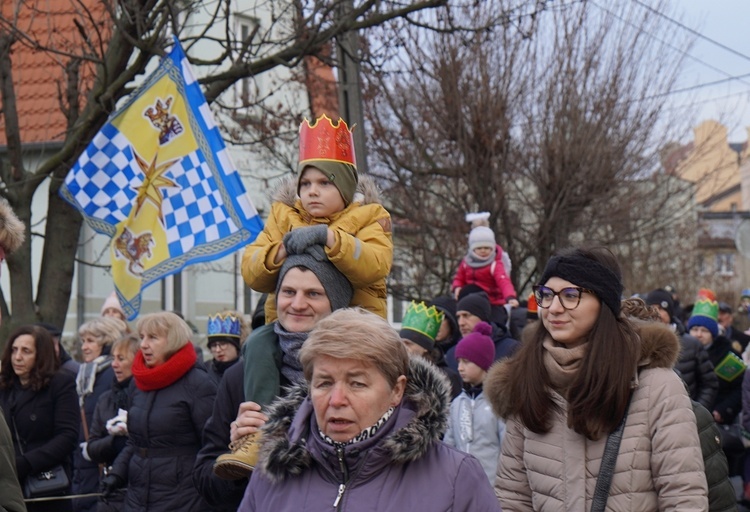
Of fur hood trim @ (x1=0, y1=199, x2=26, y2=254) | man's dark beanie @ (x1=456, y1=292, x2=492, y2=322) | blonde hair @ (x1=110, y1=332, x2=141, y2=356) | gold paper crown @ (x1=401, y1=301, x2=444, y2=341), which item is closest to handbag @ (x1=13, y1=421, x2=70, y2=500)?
blonde hair @ (x1=110, y1=332, x2=141, y2=356)

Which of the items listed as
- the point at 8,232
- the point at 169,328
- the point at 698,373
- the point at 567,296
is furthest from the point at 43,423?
the point at 698,373

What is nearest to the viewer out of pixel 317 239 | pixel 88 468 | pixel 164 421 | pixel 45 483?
pixel 317 239

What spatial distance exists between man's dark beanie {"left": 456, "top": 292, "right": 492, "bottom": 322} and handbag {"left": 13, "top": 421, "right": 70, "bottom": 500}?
11.2ft

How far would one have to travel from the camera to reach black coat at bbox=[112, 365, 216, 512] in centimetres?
707

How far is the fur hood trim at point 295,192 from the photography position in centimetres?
457

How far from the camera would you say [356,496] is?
3326mm

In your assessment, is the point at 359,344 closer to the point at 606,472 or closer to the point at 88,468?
the point at 606,472

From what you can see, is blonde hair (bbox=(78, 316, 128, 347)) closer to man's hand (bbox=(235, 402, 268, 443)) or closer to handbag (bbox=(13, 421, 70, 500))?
handbag (bbox=(13, 421, 70, 500))

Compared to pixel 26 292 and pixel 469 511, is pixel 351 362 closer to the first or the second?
pixel 469 511

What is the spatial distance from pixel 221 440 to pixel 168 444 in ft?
8.69

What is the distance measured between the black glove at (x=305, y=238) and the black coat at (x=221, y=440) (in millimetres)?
637

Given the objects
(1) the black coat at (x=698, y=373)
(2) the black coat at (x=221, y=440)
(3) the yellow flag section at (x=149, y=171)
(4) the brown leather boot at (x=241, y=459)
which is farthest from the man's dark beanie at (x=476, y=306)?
(4) the brown leather boot at (x=241, y=459)

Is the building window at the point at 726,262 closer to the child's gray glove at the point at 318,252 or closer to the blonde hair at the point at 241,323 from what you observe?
the blonde hair at the point at 241,323

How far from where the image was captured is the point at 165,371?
727cm
